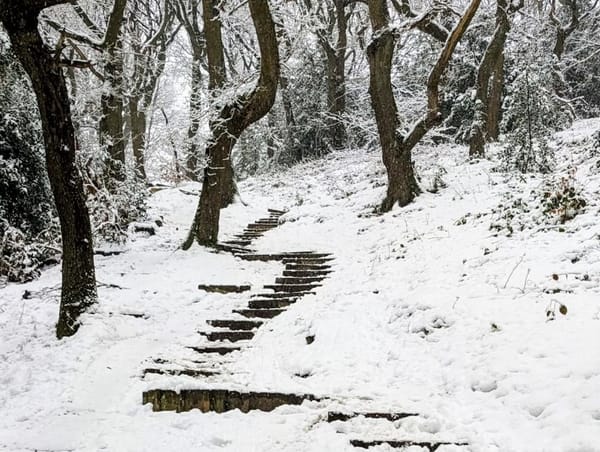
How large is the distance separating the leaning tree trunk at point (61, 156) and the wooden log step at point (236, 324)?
4.87ft

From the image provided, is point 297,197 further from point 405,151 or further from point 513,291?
point 513,291

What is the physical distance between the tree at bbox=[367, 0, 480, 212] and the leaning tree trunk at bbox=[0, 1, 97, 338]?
21.8 ft

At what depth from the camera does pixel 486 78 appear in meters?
12.0

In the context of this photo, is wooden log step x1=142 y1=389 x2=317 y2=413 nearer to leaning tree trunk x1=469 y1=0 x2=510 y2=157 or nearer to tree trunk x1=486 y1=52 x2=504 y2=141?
leaning tree trunk x1=469 y1=0 x2=510 y2=157

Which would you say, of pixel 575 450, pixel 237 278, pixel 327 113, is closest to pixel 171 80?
pixel 327 113

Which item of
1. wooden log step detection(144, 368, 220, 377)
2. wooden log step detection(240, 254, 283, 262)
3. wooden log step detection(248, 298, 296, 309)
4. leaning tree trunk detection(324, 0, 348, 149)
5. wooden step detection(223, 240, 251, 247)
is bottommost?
wooden log step detection(248, 298, 296, 309)

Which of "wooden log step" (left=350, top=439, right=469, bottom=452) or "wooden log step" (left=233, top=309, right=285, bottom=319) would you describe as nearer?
"wooden log step" (left=350, top=439, right=469, bottom=452)

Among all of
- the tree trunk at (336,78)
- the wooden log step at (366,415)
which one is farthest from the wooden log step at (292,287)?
the tree trunk at (336,78)

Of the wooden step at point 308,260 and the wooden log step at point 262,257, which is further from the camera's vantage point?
the wooden log step at point 262,257

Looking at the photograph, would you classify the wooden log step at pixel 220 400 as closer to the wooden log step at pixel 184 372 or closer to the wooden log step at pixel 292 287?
the wooden log step at pixel 184 372

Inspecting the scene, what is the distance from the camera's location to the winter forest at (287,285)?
139 inches

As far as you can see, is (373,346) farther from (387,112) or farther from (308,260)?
(387,112)

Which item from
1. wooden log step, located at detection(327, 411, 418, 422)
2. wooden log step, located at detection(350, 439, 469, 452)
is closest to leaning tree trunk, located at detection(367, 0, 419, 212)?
wooden log step, located at detection(327, 411, 418, 422)

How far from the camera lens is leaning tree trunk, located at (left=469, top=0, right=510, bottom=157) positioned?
11531mm
